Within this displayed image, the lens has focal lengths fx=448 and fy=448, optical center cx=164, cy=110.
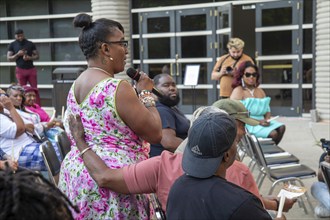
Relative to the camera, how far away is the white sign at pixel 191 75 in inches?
425

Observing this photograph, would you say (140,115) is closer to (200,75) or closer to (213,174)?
(213,174)

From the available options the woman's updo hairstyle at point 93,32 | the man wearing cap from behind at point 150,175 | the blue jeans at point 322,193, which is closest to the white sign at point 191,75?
the blue jeans at point 322,193

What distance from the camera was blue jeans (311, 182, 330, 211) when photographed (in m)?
4.12

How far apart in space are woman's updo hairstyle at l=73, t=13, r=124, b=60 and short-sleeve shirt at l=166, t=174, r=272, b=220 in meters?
0.94

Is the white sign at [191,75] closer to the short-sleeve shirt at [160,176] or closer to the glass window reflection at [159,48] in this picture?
the glass window reflection at [159,48]

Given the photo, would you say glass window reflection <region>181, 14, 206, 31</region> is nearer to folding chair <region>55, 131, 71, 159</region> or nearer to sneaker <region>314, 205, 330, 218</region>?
folding chair <region>55, 131, 71, 159</region>

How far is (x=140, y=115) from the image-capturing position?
222 centimetres

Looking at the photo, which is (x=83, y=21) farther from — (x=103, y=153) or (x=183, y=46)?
(x=183, y=46)

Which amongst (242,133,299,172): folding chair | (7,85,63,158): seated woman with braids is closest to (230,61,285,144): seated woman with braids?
(242,133,299,172): folding chair

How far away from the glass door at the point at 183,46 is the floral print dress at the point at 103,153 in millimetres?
9019

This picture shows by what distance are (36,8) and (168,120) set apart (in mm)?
10892

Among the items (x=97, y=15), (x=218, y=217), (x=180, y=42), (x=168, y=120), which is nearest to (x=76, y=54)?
(x=97, y=15)

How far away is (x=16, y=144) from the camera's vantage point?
480cm

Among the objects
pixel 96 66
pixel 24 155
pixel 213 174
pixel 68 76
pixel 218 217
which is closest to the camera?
pixel 218 217
